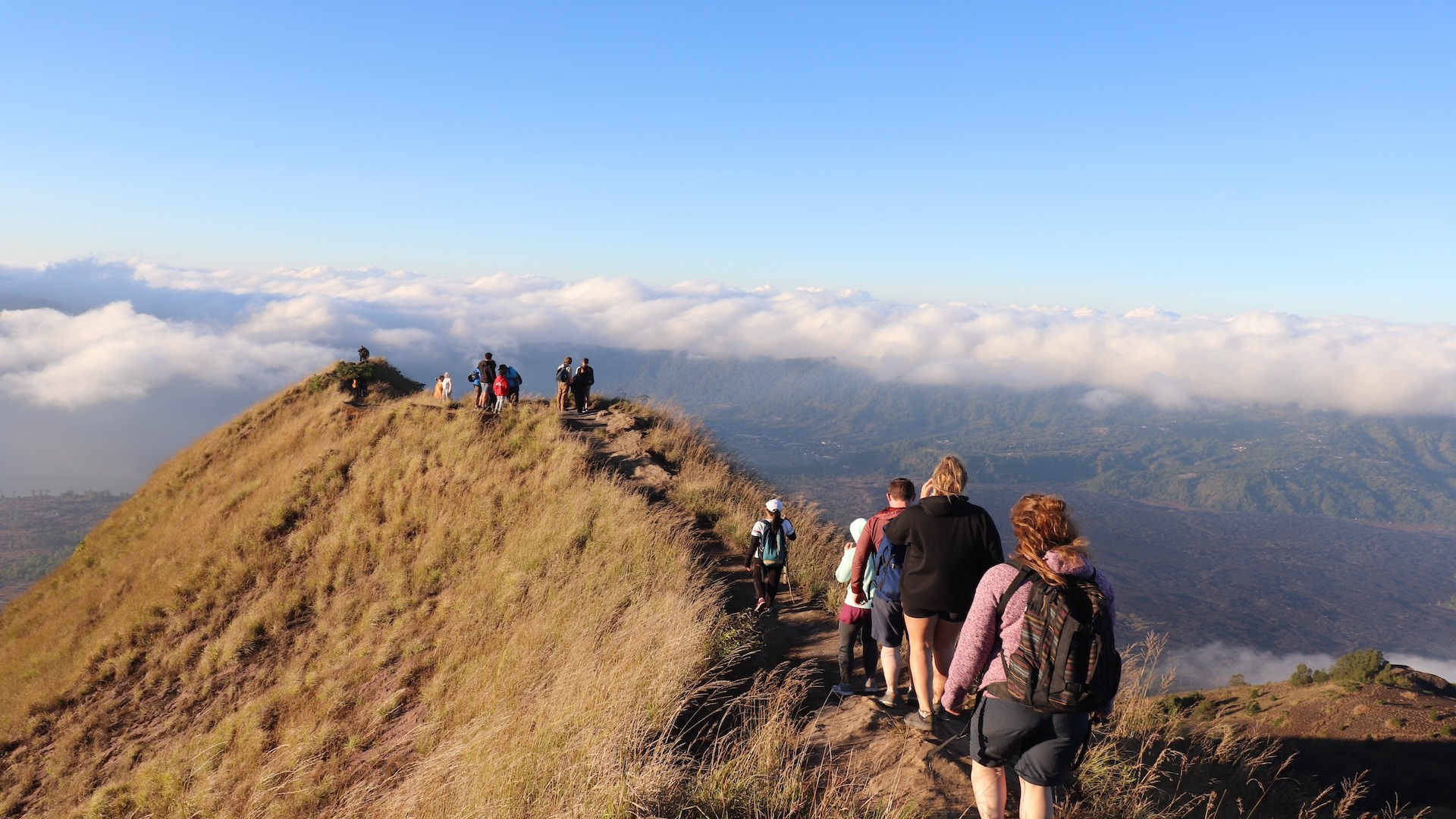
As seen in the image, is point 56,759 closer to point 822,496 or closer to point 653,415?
point 653,415

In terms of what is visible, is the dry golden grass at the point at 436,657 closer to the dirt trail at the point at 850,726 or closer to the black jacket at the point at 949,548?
the dirt trail at the point at 850,726

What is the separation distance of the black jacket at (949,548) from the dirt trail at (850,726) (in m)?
1.02

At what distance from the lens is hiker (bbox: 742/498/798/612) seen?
7539 millimetres

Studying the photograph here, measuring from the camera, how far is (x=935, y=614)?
466 centimetres

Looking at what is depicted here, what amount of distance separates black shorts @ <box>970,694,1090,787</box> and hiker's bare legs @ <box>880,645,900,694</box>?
1964mm

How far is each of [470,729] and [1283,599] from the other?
164 m

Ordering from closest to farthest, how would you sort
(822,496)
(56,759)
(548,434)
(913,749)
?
(913,749) → (56,759) → (548,434) → (822,496)

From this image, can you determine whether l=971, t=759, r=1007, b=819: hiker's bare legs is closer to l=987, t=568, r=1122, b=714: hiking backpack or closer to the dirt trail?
the dirt trail

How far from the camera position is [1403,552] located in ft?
614

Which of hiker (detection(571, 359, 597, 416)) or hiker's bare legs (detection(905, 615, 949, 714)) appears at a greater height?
hiker (detection(571, 359, 597, 416))

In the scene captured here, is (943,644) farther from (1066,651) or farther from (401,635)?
(401,635)

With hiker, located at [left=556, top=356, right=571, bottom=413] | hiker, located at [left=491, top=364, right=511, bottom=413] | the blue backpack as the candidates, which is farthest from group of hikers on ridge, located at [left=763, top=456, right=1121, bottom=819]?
hiker, located at [left=556, top=356, right=571, bottom=413]

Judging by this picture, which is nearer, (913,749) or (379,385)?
(913,749)

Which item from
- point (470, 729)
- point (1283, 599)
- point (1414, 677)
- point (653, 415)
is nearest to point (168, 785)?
point (470, 729)
